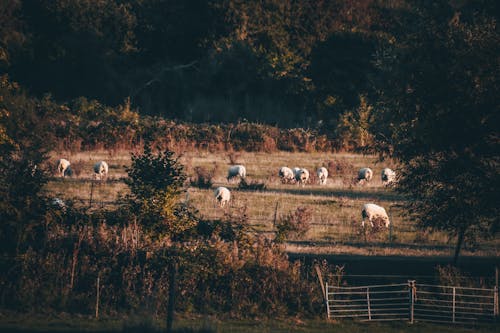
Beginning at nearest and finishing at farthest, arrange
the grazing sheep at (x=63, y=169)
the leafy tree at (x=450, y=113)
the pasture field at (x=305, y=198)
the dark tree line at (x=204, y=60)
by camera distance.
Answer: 1. the leafy tree at (x=450, y=113)
2. the pasture field at (x=305, y=198)
3. the grazing sheep at (x=63, y=169)
4. the dark tree line at (x=204, y=60)

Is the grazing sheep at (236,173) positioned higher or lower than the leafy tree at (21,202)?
higher

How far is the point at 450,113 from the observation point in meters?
18.5

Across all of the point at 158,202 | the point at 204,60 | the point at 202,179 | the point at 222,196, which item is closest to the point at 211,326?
the point at 158,202

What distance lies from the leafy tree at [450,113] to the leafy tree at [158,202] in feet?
20.9

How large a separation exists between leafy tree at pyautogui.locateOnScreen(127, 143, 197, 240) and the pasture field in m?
1.27

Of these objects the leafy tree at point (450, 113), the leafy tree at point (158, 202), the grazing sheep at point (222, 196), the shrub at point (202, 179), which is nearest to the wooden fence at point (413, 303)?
the leafy tree at point (450, 113)

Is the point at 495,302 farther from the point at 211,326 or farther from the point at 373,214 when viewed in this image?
the point at 373,214

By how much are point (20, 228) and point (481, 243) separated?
15.7 meters

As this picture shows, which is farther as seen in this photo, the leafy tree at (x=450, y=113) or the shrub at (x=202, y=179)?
the shrub at (x=202, y=179)

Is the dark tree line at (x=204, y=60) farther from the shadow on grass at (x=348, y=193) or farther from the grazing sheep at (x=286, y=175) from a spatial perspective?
the shadow on grass at (x=348, y=193)

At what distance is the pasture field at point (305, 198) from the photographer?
2330 centimetres

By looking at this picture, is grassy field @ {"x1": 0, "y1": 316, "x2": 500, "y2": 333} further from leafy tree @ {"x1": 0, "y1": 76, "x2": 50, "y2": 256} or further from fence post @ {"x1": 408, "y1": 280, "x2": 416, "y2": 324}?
leafy tree @ {"x1": 0, "y1": 76, "x2": 50, "y2": 256}

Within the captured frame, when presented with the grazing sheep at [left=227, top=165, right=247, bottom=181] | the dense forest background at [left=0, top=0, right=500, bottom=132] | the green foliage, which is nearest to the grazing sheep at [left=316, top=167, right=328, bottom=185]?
the grazing sheep at [left=227, top=165, right=247, bottom=181]

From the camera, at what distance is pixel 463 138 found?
18734 mm
